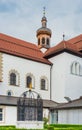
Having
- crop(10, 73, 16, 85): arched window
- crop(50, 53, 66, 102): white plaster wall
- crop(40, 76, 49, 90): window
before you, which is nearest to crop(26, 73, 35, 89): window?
crop(40, 76, 49, 90): window

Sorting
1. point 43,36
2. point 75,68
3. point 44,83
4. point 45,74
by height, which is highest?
point 43,36

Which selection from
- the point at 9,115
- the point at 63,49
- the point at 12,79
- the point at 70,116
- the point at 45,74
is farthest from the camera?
the point at 45,74

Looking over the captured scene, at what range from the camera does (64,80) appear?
38.5 meters

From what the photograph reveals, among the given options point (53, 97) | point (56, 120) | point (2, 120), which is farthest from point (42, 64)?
point (2, 120)

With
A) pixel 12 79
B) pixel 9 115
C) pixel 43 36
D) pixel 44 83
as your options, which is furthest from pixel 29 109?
pixel 43 36

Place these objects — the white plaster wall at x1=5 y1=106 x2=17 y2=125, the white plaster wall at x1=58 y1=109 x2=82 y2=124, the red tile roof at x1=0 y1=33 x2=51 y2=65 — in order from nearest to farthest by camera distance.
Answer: the white plaster wall at x1=58 y1=109 x2=82 y2=124 → the white plaster wall at x1=5 y1=106 x2=17 y2=125 → the red tile roof at x1=0 y1=33 x2=51 y2=65

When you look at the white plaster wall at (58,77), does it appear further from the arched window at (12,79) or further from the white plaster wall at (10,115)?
the white plaster wall at (10,115)

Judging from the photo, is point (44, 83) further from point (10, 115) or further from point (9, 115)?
point (9, 115)

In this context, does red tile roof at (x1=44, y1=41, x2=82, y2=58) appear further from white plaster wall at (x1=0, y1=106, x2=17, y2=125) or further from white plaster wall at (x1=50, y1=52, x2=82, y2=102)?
white plaster wall at (x1=0, y1=106, x2=17, y2=125)

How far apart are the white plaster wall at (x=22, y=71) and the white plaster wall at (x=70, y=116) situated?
6.54 metres

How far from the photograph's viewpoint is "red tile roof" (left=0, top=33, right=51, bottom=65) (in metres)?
37.2

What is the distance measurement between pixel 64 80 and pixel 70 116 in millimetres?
7925

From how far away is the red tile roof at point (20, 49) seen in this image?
122ft

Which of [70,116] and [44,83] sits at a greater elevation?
[44,83]
